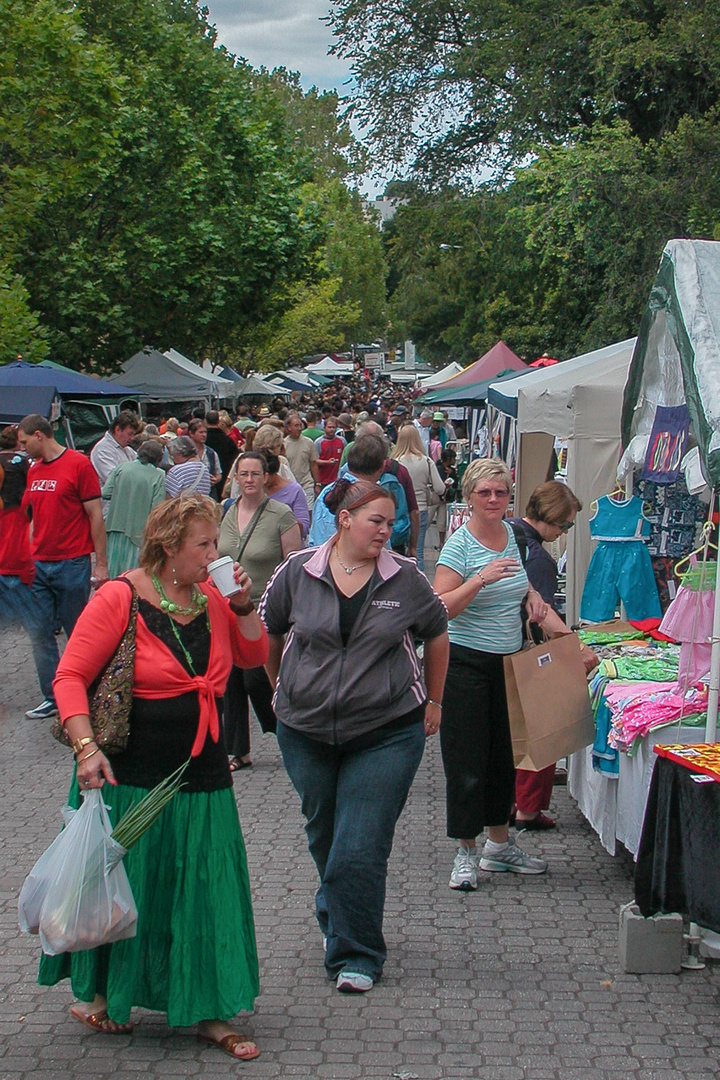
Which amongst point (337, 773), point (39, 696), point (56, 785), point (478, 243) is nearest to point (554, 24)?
point (478, 243)

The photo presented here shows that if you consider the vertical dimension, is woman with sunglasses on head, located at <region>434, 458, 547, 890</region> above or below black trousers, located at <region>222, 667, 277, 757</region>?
above

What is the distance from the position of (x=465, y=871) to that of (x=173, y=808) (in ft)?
6.57

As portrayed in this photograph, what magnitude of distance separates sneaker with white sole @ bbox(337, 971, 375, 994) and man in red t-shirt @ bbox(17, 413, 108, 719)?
4.47m

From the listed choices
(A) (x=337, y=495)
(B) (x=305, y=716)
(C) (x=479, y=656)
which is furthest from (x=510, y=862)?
(A) (x=337, y=495)

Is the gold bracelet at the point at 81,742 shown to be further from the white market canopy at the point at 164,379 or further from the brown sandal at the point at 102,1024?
the white market canopy at the point at 164,379

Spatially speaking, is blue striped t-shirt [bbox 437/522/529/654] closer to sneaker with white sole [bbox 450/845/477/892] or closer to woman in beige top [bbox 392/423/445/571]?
sneaker with white sole [bbox 450/845/477/892]

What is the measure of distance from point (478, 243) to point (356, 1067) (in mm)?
25515

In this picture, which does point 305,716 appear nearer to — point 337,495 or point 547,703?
point 337,495

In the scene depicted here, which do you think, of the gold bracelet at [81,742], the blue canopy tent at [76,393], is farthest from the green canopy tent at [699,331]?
the blue canopy tent at [76,393]

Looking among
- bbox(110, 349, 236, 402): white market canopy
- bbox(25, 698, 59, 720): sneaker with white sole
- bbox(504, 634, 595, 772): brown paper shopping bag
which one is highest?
bbox(110, 349, 236, 402): white market canopy

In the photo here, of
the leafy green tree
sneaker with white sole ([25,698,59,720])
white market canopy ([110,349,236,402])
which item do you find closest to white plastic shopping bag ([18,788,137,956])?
sneaker with white sole ([25,698,59,720])

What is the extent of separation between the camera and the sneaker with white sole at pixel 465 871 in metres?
5.57

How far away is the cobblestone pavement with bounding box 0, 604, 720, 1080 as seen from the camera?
13.0ft

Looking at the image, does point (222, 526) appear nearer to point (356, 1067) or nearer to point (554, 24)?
point (356, 1067)
